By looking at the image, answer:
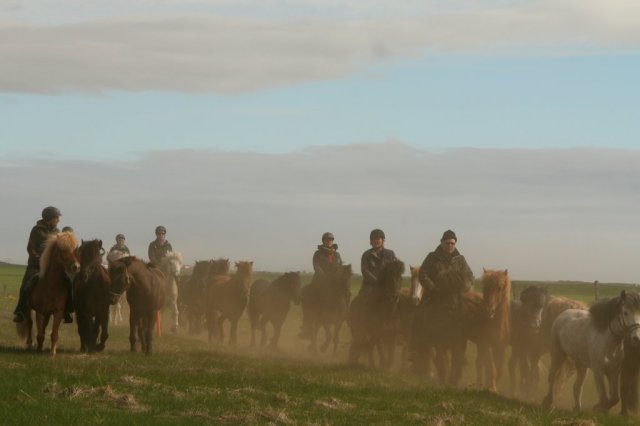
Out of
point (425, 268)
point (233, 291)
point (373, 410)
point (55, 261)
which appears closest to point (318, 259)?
point (233, 291)

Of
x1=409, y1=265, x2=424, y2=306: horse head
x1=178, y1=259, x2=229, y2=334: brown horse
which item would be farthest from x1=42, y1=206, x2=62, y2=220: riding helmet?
x1=178, y1=259, x2=229, y2=334: brown horse

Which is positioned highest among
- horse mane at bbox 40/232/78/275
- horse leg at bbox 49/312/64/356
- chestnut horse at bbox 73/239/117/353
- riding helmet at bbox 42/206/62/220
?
riding helmet at bbox 42/206/62/220

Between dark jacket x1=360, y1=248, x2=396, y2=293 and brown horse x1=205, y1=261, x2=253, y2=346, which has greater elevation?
dark jacket x1=360, y1=248, x2=396, y2=293

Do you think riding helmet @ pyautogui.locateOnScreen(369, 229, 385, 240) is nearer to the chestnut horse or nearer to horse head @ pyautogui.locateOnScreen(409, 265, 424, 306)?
horse head @ pyautogui.locateOnScreen(409, 265, 424, 306)

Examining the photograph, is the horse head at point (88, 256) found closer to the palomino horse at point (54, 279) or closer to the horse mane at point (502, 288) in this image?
the palomino horse at point (54, 279)

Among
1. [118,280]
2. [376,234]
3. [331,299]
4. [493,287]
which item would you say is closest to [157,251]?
[331,299]

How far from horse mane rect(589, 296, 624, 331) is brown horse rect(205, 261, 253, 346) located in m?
14.2

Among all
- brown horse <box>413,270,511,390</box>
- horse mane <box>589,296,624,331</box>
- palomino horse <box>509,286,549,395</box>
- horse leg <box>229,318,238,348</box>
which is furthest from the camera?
horse leg <box>229,318,238,348</box>

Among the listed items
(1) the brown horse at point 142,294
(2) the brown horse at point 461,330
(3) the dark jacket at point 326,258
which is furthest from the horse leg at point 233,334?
(2) the brown horse at point 461,330

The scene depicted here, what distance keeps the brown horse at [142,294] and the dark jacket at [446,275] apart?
5337 millimetres

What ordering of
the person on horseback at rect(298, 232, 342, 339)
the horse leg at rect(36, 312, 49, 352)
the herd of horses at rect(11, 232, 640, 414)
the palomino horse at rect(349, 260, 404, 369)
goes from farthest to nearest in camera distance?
the person on horseback at rect(298, 232, 342, 339) → the palomino horse at rect(349, 260, 404, 369) → the horse leg at rect(36, 312, 49, 352) → the herd of horses at rect(11, 232, 640, 414)

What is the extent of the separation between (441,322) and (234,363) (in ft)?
14.3

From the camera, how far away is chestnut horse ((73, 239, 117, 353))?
20.4 meters

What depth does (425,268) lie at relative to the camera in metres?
22.2
